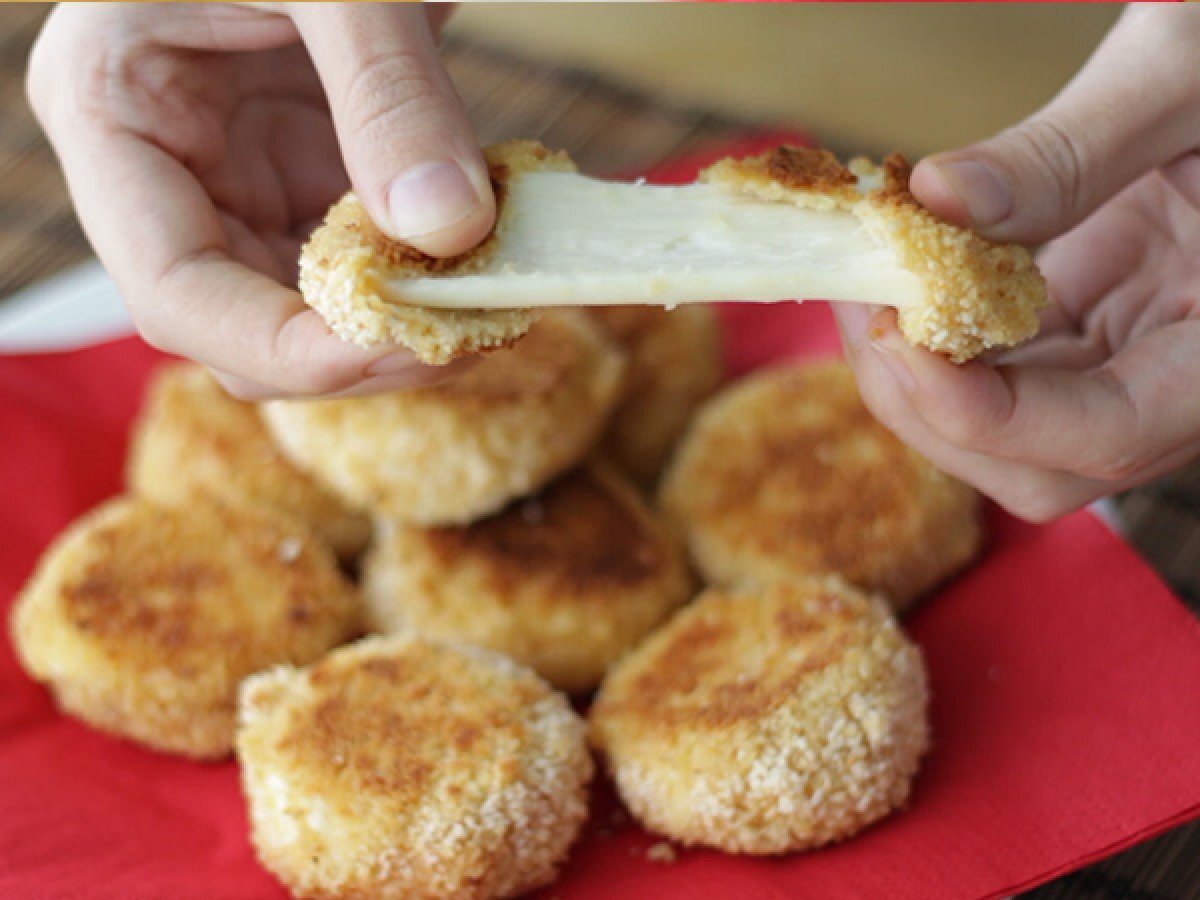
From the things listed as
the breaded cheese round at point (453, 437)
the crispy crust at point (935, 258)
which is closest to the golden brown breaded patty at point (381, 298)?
the crispy crust at point (935, 258)

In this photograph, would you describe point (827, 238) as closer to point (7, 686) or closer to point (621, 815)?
point (621, 815)

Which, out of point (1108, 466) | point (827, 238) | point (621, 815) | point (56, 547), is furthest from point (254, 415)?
point (1108, 466)

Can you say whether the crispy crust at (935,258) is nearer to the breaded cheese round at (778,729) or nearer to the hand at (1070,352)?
the hand at (1070,352)


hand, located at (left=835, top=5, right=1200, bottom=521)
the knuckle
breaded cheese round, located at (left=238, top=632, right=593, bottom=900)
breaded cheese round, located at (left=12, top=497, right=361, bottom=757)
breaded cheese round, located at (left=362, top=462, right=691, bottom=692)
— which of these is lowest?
breaded cheese round, located at (left=12, top=497, right=361, bottom=757)

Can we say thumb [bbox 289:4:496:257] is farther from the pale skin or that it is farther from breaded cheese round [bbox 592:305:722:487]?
breaded cheese round [bbox 592:305:722:487]

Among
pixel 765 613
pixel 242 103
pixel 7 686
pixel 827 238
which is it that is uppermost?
pixel 827 238

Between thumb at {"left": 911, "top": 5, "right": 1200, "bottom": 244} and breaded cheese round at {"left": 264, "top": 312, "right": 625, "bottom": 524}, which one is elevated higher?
thumb at {"left": 911, "top": 5, "right": 1200, "bottom": 244}

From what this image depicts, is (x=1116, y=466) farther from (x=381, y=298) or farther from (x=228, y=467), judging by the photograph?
(x=228, y=467)

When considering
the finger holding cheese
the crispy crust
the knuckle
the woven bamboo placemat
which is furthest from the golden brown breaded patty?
the woven bamboo placemat
